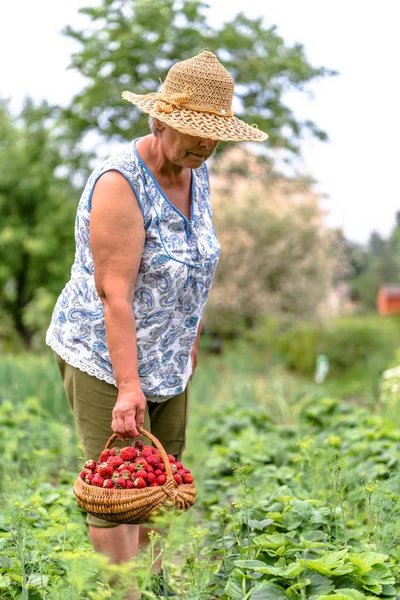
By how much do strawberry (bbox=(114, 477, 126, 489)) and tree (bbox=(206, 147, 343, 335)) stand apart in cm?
1122

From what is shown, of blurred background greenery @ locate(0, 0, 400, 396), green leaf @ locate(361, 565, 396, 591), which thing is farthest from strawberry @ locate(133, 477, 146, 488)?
blurred background greenery @ locate(0, 0, 400, 396)

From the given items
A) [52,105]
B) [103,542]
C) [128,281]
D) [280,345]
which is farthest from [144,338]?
[280,345]

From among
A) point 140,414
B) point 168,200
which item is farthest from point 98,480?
point 168,200

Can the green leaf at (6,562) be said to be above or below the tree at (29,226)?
above

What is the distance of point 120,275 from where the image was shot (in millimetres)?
→ 2627

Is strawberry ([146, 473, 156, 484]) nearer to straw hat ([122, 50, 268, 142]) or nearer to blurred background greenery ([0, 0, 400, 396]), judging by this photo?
straw hat ([122, 50, 268, 142])

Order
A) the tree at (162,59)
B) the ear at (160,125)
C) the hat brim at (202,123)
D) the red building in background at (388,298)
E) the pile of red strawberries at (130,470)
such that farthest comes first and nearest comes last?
the red building in background at (388,298) → the tree at (162,59) → the ear at (160,125) → the hat brim at (202,123) → the pile of red strawberries at (130,470)

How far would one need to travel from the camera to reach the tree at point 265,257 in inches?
544

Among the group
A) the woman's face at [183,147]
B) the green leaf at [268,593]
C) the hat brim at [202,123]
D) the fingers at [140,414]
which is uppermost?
the hat brim at [202,123]

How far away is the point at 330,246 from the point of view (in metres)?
14.4

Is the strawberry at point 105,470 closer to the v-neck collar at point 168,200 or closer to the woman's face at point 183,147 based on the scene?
the v-neck collar at point 168,200

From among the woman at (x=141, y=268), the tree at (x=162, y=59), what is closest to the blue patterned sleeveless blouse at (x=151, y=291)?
the woman at (x=141, y=268)

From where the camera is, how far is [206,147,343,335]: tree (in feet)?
45.3

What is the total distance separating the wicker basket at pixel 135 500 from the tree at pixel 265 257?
11169 mm
